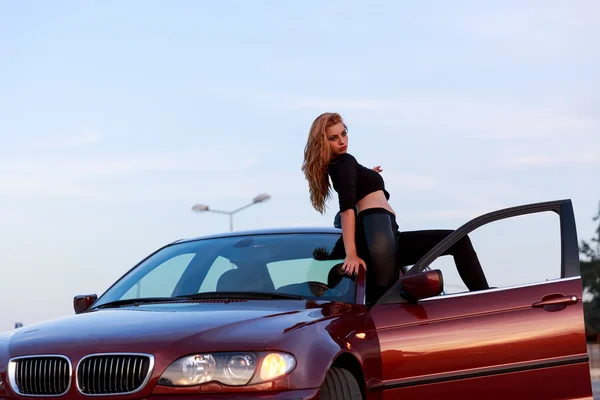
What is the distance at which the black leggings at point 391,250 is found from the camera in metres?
6.96

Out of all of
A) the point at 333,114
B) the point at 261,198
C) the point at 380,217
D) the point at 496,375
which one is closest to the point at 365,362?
the point at 496,375

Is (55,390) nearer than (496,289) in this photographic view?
Yes

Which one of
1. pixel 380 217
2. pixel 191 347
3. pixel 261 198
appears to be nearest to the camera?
pixel 191 347

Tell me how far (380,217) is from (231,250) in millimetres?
943

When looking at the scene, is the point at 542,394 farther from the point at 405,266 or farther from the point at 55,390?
the point at 55,390

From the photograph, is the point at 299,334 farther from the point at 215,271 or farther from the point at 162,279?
the point at 162,279

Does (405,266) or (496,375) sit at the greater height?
(405,266)

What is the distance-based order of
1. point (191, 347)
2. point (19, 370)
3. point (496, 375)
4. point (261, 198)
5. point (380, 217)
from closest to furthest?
point (191, 347) < point (19, 370) < point (496, 375) < point (380, 217) < point (261, 198)

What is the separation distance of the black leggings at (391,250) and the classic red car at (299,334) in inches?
6.3

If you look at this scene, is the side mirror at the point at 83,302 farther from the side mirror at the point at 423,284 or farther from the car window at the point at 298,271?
the side mirror at the point at 423,284

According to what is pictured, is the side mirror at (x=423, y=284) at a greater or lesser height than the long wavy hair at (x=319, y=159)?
lesser

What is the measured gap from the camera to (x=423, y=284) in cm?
627

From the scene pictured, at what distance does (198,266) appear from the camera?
758 cm

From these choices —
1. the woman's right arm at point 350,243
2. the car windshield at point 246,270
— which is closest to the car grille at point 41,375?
the car windshield at point 246,270
